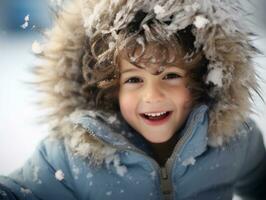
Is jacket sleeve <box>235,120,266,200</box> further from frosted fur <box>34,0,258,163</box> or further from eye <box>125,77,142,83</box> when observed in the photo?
eye <box>125,77,142,83</box>

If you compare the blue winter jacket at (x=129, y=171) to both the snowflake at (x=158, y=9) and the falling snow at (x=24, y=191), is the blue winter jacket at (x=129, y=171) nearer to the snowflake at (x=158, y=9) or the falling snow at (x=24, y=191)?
the falling snow at (x=24, y=191)

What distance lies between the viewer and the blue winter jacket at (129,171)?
79 centimetres

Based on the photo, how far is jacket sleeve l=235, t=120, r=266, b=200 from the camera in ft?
2.80

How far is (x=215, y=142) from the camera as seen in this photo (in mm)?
815

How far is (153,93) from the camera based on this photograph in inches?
30.9

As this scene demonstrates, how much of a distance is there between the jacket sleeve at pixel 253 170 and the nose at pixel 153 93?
17 cm

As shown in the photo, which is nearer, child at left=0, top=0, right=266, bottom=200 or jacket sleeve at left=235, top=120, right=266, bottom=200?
child at left=0, top=0, right=266, bottom=200

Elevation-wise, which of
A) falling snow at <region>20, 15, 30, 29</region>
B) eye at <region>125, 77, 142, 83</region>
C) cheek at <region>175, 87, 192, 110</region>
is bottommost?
cheek at <region>175, 87, 192, 110</region>

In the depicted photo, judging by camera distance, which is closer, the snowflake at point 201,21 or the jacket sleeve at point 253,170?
the snowflake at point 201,21

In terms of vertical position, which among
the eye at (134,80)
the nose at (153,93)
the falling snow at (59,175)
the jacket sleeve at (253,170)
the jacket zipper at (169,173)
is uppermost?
the eye at (134,80)

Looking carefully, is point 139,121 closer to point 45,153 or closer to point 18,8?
point 45,153

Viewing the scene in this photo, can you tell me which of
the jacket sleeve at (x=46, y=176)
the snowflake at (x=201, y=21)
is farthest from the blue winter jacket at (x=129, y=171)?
the snowflake at (x=201, y=21)

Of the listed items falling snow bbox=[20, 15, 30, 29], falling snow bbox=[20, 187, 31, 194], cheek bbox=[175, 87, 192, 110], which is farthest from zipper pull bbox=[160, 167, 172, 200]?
falling snow bbox=[20, 15, 30, 29]

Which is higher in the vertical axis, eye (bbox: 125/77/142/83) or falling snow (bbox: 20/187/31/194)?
eye (bbox: 125/77/142/83)
